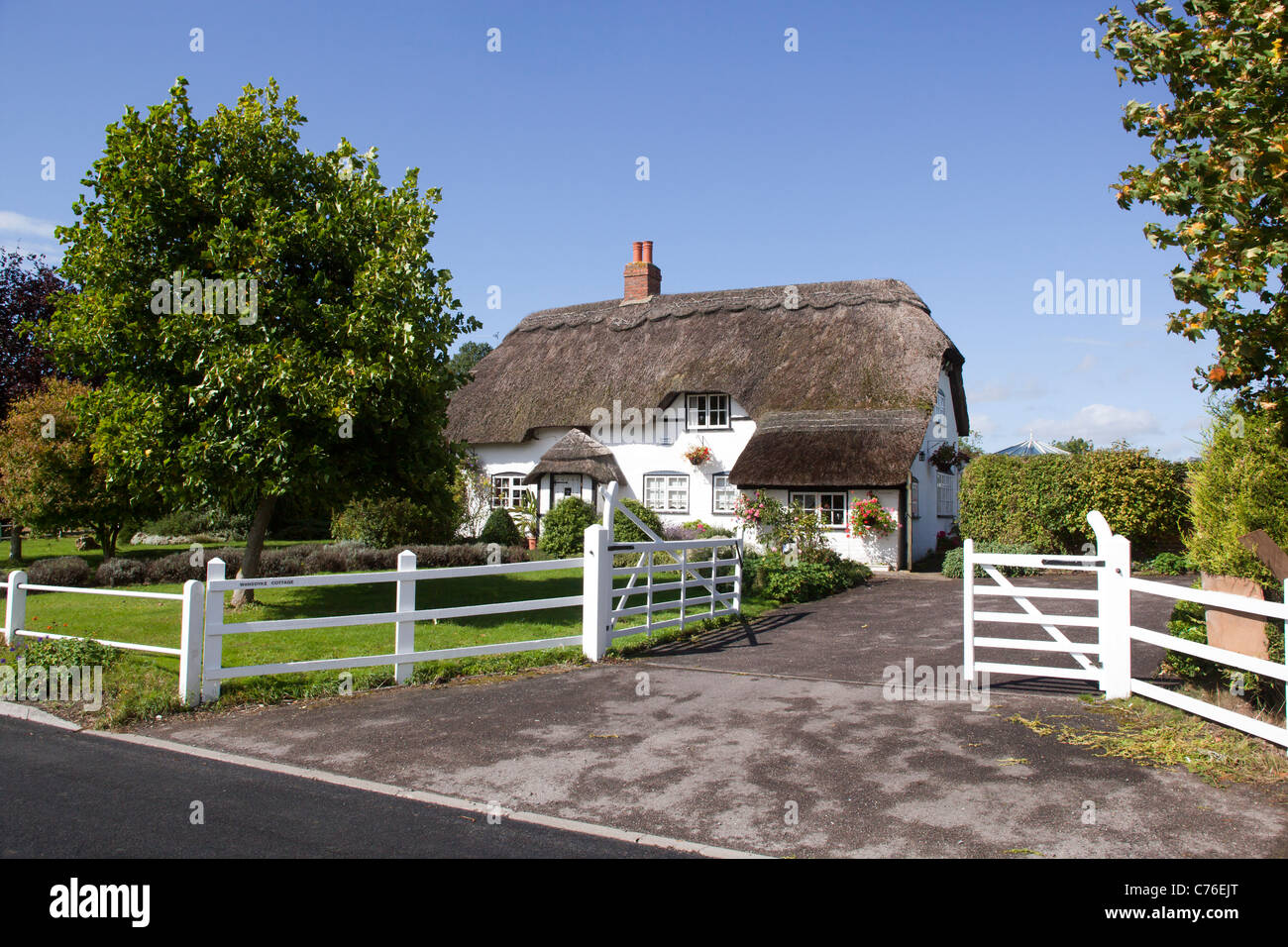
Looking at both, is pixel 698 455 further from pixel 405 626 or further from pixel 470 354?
pixel 470 354

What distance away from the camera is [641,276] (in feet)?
107

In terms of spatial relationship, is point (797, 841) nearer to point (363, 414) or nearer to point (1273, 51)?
point (1273, 51)

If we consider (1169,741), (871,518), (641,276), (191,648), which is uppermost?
(641,276)

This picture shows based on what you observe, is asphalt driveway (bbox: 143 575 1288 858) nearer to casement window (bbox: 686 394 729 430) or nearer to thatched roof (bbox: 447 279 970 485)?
thatched roof (bbox: 447 279 970 485)

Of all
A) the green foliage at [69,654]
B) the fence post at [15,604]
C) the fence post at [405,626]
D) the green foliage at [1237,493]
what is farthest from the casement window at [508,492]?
the green foliage at [1237,493]

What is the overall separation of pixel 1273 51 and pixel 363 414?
11.4m

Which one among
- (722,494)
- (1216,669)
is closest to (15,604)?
(1216,669)

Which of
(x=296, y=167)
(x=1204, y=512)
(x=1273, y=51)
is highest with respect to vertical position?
(x=296, y=167)

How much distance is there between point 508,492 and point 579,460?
409cm

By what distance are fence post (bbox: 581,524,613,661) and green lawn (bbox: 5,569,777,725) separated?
0.93 ft

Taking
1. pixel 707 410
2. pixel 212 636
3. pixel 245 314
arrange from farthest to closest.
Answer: pixel 707 410, pixel 245 314, pixel 212 636

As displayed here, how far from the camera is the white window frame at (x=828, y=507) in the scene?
22969 millimetres
